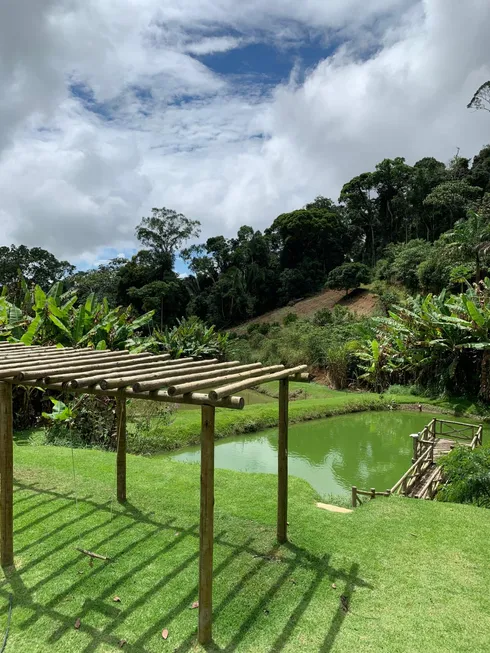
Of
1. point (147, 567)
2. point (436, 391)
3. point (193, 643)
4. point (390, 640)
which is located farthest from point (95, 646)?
point (436, 391)

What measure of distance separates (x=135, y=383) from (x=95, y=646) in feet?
6.65

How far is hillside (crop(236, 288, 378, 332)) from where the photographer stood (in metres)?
31.8

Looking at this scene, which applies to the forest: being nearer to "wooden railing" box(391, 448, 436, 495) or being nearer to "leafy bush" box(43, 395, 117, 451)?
"leafy bush" box(43, 395, 117, 451)

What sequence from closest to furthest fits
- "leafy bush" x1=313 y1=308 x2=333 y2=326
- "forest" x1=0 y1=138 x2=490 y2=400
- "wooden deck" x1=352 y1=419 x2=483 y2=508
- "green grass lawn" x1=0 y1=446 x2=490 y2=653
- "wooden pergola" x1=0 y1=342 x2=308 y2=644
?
"wooden pergola" x1=0 y1=342 x2=308 y2=644
"green grass lawn" x1=0 y1=446 x2=490 y2=653
"wooden deck" x1=352 y1=419 x2=483 y2=508
"forest" x1=0 y1=138 x2=490 y2=400
"leafy bush" x1=313 y1=308 x2=333 y2=326

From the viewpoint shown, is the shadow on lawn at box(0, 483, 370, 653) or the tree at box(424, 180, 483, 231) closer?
the shadow on lawn at box(0, 483, 370, 653)

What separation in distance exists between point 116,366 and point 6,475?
1.44 metres

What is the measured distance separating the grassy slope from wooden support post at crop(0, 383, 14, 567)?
5.94m

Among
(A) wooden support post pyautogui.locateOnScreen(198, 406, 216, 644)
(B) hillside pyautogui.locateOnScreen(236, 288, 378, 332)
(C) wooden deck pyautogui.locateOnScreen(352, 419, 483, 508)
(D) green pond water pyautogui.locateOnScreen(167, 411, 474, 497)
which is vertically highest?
(B) hillside pyautogui.locateOnScreen(236, 288, 378, 332)

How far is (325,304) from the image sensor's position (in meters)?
34.8

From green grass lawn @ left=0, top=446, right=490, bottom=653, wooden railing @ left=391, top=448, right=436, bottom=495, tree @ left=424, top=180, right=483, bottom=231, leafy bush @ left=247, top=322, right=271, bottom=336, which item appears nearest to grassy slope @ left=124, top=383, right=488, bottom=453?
green grass lawn @ left=0, top=446, right=490, bottom=653

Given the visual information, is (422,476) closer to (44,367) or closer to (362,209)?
(44,367)

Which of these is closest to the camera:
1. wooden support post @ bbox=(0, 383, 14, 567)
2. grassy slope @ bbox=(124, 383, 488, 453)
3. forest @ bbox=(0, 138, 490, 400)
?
wooden support post @ bbox=(0, 383, 14, 567)

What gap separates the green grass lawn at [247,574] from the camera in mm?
3594

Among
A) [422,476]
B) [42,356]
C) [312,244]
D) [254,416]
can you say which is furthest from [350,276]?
[42,356]
